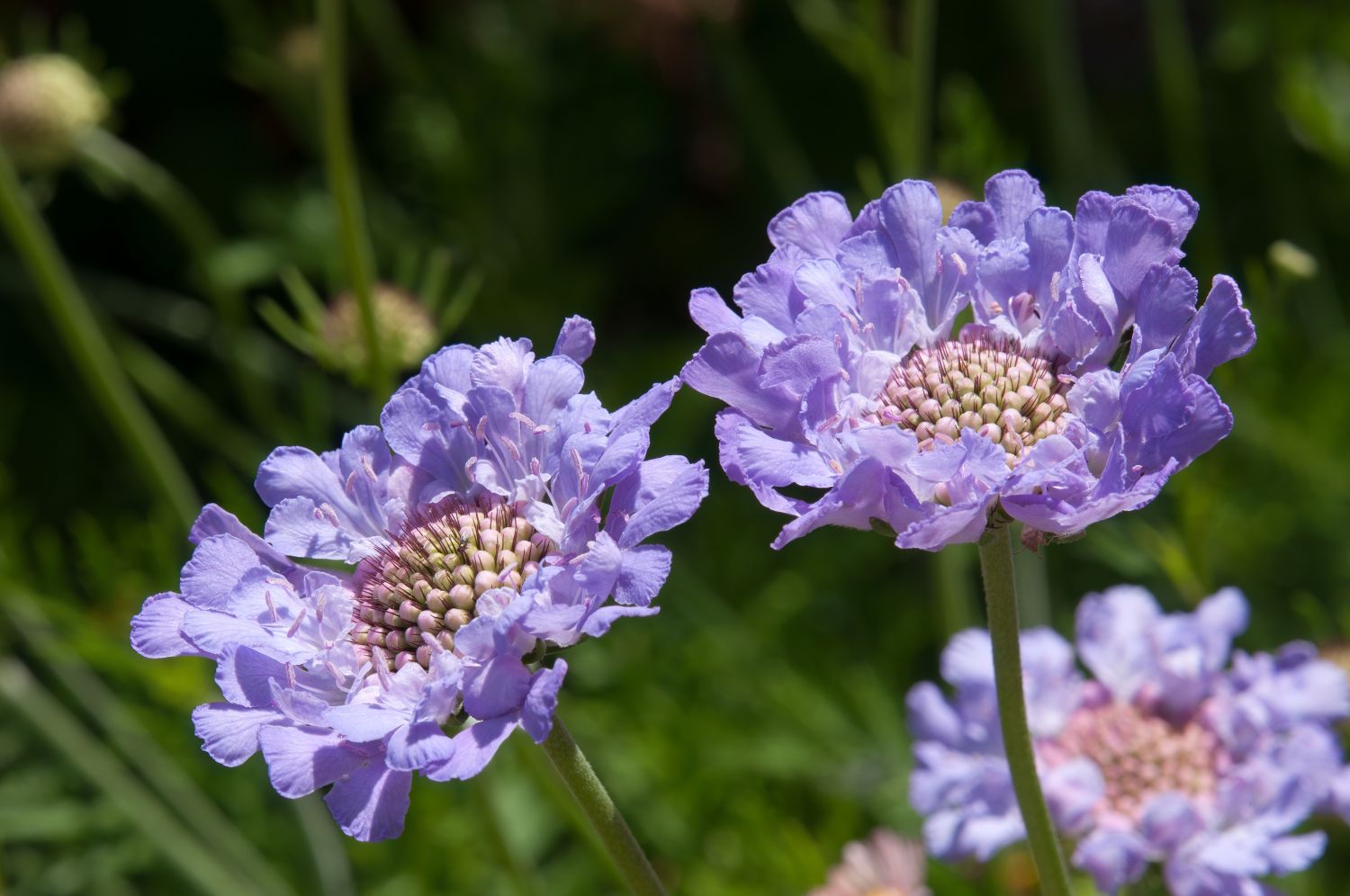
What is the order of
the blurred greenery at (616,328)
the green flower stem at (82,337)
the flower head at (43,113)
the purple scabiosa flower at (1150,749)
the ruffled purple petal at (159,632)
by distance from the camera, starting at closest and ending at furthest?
the ruffled purple petal at (159,632), the purple scabiosa flower at (1150,749), the green flower stem at (82,337), the blurred greenery at (616,328), the flower head at (43,113)

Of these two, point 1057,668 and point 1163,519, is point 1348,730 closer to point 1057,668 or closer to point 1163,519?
point 1057,668

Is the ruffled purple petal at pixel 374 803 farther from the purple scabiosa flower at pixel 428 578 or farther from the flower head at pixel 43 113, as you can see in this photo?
the flower head at pixel 43 113

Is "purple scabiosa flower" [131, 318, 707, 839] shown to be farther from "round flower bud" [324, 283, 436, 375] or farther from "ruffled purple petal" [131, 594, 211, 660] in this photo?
"round flower bud" [324, 283, 436, 375]

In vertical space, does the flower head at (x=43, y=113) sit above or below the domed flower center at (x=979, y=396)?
above

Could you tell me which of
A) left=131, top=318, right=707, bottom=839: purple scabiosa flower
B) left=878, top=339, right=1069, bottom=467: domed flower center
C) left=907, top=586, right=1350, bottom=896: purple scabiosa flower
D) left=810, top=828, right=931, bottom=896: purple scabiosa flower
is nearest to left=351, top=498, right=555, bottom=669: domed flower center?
left=131, top=318, right=707, bottom=839: purple scabiosa flower

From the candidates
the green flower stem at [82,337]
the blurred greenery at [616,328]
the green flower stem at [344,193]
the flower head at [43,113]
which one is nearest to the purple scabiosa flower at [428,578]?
the blurred greenery at [616,328]

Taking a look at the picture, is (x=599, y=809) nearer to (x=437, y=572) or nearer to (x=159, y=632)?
(x=437, y=572)
